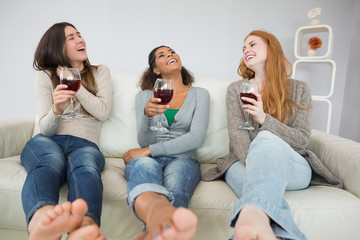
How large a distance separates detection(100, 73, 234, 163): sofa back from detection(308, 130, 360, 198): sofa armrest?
1.78ft

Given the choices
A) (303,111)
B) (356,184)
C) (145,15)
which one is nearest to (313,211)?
(356,184)

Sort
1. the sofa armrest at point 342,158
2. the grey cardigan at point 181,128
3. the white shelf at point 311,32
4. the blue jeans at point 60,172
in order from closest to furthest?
the blue jeans at point 60,172, the sofa armrest at point 342,158, the grey cardigan at point 181,128, the white shelf at point 311,32

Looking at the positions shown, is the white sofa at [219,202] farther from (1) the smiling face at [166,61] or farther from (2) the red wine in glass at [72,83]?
(1) the smiling face at [166,61]

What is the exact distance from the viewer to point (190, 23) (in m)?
2.95

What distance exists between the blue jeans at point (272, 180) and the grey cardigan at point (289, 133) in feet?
0.62

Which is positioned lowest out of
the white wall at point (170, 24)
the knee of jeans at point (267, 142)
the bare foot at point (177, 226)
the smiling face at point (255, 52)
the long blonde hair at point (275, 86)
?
the bare foot at point (177, 226)

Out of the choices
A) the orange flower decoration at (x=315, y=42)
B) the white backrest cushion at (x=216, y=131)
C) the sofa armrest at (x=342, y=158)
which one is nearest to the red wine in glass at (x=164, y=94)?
the white backrest cushion at (x=216, y=131)

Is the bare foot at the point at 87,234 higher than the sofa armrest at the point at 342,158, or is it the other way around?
the bare foot at the point at 87,234

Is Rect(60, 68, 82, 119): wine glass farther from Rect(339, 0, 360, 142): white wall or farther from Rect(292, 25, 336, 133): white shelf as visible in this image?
Rect(339, 0, 360, 142): white wall

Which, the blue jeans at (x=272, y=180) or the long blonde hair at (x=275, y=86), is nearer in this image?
the blue jeans at (x=272, y=180)

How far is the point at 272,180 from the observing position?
3.17 ft

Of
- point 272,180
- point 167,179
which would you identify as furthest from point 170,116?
point 272,180

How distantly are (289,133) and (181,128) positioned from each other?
22.8 inches

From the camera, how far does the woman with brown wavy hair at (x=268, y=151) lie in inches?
34.9
